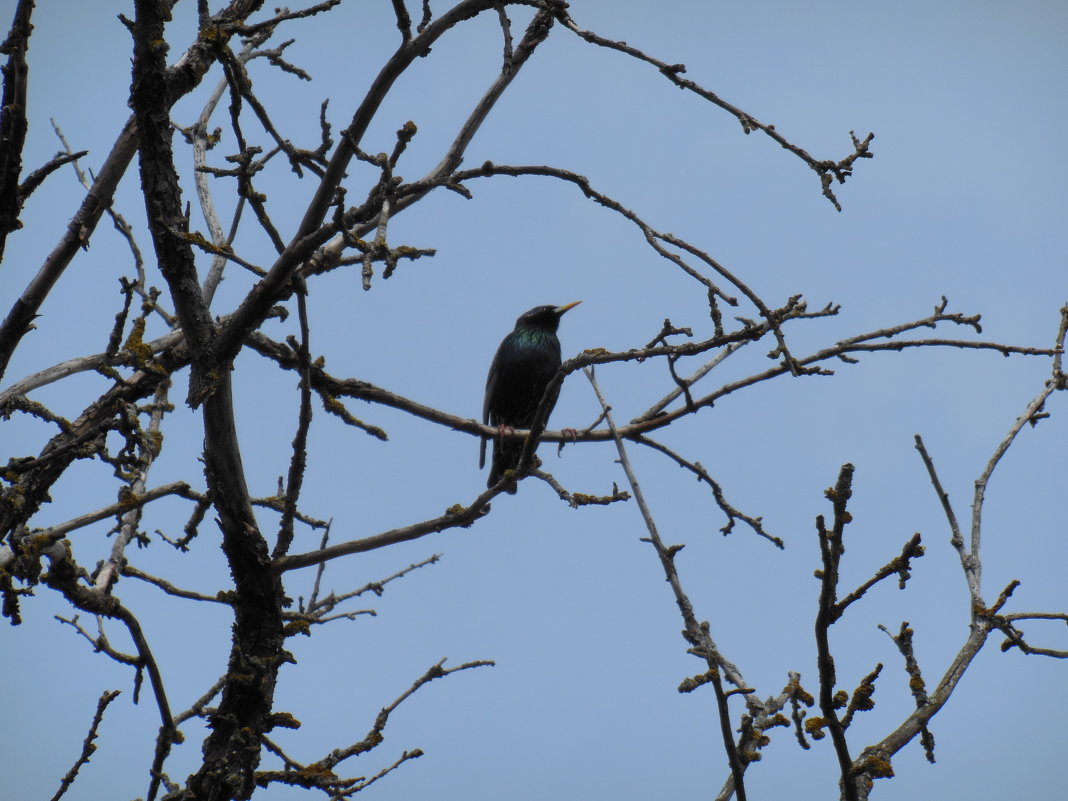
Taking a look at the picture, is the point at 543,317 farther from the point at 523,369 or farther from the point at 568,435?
the point at 568,435

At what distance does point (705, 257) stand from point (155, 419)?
112 inches

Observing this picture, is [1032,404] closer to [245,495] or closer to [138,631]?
[245,495]

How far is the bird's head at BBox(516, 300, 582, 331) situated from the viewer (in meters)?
8.80

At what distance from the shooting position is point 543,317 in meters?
8.84

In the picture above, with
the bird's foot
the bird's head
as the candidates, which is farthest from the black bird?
the bird's foot

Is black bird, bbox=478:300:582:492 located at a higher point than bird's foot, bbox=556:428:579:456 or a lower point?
higher

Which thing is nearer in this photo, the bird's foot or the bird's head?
the bird's foot

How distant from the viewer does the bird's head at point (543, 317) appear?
28.9 feet

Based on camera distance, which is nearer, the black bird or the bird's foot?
the bird's foot

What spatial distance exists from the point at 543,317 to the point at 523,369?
68cm

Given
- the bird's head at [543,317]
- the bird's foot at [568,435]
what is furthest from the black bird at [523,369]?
the bird's foot at [568,435]

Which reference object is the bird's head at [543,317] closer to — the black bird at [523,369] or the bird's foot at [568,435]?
the black bird at [523,369]

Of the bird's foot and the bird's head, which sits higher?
the bird's head

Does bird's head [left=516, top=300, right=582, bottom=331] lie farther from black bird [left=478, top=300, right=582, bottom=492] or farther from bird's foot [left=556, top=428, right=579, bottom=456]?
bird's foot [left=556, top=428, right=579, bottom=456]
